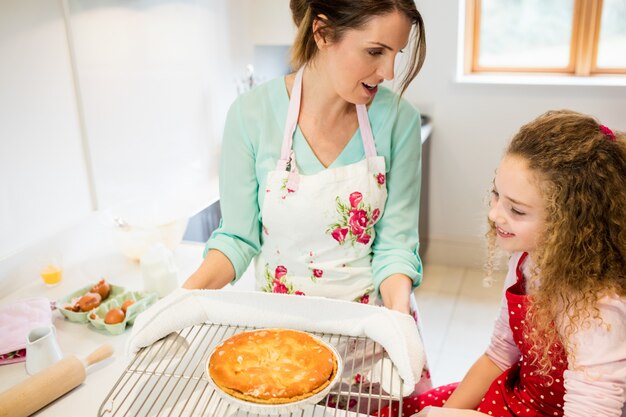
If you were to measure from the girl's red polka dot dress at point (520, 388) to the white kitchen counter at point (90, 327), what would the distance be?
573 mm

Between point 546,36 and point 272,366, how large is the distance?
2679 mm

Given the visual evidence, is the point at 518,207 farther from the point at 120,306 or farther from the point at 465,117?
the point at 465,117

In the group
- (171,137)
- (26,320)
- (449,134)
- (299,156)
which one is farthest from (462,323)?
(26,320)

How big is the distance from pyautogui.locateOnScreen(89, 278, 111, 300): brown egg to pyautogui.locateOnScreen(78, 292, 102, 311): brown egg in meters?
0.04

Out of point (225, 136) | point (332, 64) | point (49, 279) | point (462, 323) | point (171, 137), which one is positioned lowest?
point (462, 323)

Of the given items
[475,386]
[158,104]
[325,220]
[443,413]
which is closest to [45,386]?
[325,220]

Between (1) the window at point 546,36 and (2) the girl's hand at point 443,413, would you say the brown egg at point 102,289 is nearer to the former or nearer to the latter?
(2) the girl's hand at point 443,413

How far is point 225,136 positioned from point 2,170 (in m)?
0.64

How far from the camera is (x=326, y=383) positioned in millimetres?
862

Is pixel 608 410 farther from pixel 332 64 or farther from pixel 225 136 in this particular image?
pixel 225 136

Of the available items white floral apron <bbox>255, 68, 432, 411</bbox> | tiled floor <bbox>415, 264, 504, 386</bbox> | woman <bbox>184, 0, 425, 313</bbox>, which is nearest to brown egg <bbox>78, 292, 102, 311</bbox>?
woman <bbox>184, 0, 425, 313</bbox>

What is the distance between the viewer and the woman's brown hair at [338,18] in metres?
1.11

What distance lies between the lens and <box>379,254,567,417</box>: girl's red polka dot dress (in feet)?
3.70

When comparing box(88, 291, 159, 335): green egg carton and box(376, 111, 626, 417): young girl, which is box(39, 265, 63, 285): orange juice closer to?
box(88, 291, 159, 335): green egg carton
